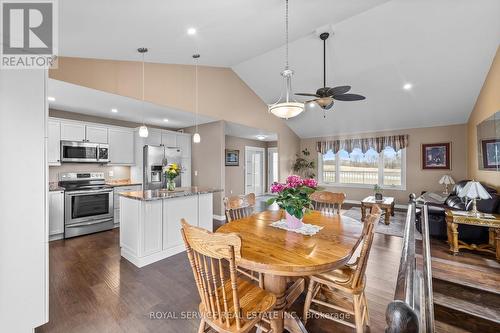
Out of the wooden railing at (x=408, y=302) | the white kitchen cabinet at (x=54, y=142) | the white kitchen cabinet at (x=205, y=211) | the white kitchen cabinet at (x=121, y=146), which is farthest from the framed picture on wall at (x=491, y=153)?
the white kitchen cabinet at (x=54, y=142)

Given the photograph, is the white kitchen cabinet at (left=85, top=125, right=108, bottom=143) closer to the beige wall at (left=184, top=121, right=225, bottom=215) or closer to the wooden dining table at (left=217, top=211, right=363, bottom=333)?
the beige wall at (left=184, top=121, right=225, bottom=215)

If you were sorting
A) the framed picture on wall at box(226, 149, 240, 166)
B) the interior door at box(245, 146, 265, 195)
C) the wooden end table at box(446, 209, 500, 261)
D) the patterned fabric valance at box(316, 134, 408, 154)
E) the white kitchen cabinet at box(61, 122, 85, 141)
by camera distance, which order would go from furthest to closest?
the interior door at box(245, 146, 265, 195), the framed picture on wall at box(226, 149, 240, 166), the patterned fabric valance at box(316, 134, 408, 154), the white kitchen cabinet at box(61, 122, 85, 141), the wooden end table at box(446, 209, 500, 261)

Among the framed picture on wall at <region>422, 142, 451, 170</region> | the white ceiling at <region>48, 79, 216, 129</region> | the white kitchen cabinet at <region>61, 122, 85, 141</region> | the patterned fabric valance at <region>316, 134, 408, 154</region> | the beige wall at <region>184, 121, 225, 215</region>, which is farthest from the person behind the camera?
the patterned fabric valance at <region>316, 134, 408, 154</region>

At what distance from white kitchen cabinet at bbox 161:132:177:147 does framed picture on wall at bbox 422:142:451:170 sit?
6.98 metres

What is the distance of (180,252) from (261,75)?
425cm

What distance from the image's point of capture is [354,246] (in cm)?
150

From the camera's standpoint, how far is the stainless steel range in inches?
153

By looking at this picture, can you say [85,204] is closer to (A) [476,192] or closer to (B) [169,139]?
(B) [169,139]

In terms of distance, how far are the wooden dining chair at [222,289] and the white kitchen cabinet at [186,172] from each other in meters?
4.54

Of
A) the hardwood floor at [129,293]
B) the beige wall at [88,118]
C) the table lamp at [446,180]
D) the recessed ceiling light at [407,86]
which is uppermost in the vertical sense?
the recessed ceiling light at [407,86]

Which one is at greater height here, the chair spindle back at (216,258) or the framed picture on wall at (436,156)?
the framed picture on wall at (436,156)

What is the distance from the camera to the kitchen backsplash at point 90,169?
14.0 ft

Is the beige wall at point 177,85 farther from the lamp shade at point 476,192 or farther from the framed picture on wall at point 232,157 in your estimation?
the lamp shade at point 476,192

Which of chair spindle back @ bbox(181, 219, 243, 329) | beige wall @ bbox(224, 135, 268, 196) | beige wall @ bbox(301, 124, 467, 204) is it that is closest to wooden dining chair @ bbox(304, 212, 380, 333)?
chair spindle back @ bbox(181, 219, 243, 329)
